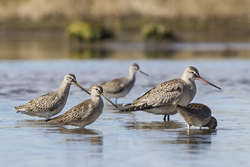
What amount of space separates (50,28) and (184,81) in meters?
41.7

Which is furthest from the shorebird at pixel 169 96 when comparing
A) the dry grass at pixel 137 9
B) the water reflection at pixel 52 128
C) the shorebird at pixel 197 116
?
the dry grass at pixel 137 9

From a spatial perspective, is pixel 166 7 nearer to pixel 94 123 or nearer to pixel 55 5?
pixel 55 5

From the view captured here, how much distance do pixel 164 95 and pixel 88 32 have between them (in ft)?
103

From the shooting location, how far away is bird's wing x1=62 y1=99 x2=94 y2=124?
9477mm

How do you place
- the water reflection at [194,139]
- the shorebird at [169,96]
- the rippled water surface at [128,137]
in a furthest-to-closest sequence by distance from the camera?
1. the shorebird at [169,96]
2. the water reflection at [194,139]
3. the rippled water surface at [128,137]

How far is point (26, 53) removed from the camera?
31422 millimetres

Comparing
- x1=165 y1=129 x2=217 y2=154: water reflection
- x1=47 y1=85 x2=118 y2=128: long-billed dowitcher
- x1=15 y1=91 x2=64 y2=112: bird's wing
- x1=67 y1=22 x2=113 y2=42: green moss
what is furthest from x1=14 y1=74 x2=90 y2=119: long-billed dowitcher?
x1=67 y1=22 x2=113 y2=42: green moss

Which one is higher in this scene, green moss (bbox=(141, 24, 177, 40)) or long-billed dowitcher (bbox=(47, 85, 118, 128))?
green moss (bbox=(141, 24, 177, 40))

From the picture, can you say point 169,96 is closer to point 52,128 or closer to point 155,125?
Answer: point 155,125

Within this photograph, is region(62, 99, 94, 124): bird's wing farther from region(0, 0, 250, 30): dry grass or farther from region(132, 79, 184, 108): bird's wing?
region(0, 0, 250, 30): dry grass

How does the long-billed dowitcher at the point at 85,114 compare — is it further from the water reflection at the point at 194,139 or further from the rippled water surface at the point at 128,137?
the water reflection at the point at 194,139

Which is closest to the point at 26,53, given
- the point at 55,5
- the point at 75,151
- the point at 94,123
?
the point at 55,5

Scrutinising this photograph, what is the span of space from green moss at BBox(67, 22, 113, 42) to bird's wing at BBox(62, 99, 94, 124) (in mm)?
31668

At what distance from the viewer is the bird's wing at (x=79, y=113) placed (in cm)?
948
